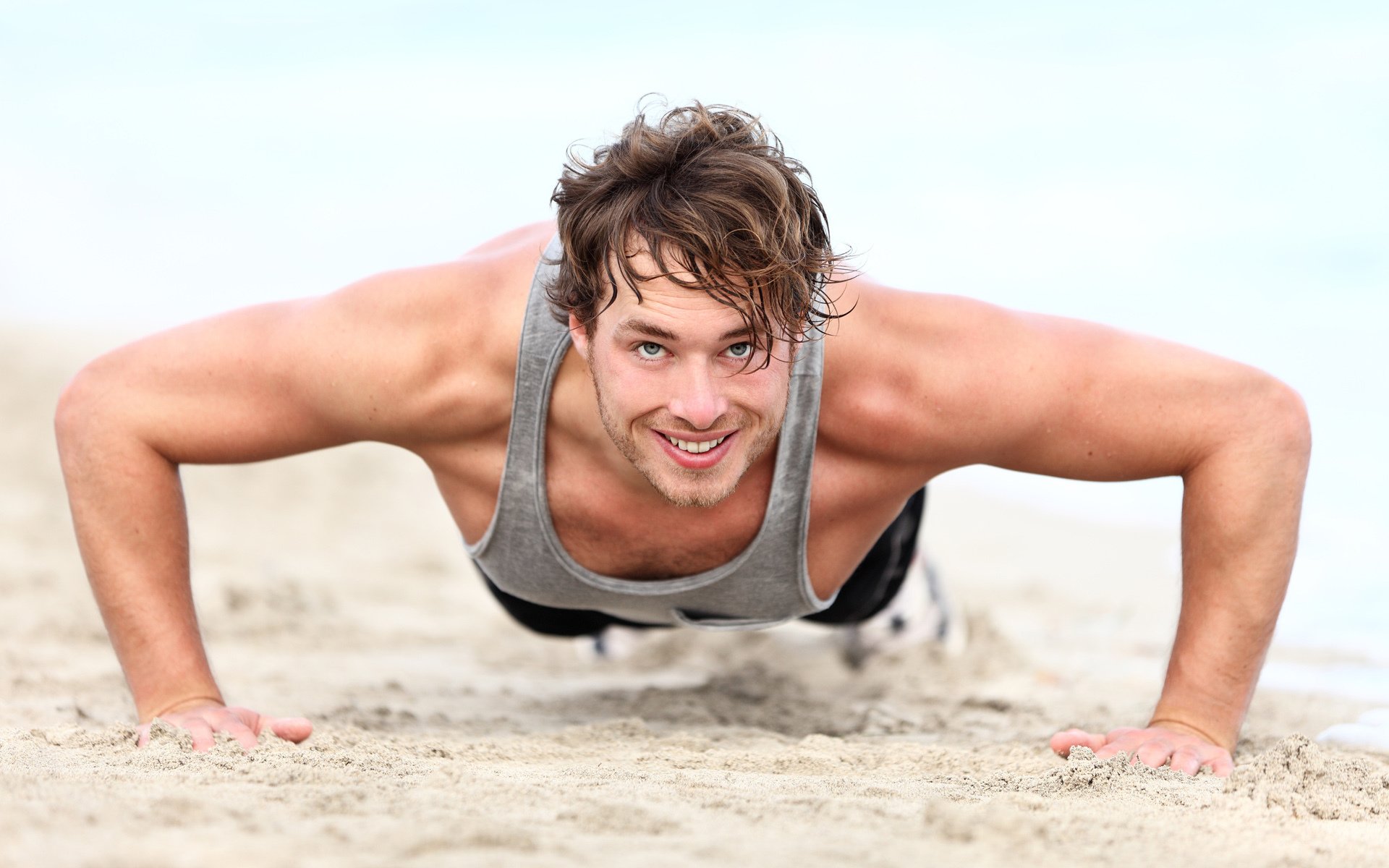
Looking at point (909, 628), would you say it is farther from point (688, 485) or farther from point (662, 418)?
point (662, 418)

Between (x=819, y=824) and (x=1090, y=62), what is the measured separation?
17527 millimetres

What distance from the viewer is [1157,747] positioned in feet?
8.34

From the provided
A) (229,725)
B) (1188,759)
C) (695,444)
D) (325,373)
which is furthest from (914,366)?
(229,725)

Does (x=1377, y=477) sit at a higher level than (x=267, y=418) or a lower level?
lower

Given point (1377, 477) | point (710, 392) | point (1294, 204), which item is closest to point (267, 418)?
point (710, 392)

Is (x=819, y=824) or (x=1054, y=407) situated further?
(x=1054, y=407)

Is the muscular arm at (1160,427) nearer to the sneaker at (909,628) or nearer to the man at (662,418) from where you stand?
the man at (662,418)

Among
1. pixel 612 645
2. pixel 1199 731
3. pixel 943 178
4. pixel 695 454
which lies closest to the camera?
pixel 695 454

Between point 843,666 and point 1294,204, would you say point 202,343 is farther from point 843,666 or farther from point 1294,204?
point 1294,204

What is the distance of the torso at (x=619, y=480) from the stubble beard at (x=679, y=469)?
0.55 ft

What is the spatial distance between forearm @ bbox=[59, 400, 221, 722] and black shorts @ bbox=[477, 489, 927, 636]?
0.91 m

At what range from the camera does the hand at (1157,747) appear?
8.16ft

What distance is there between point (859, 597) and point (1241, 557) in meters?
1.20

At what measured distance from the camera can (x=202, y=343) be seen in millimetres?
2748
